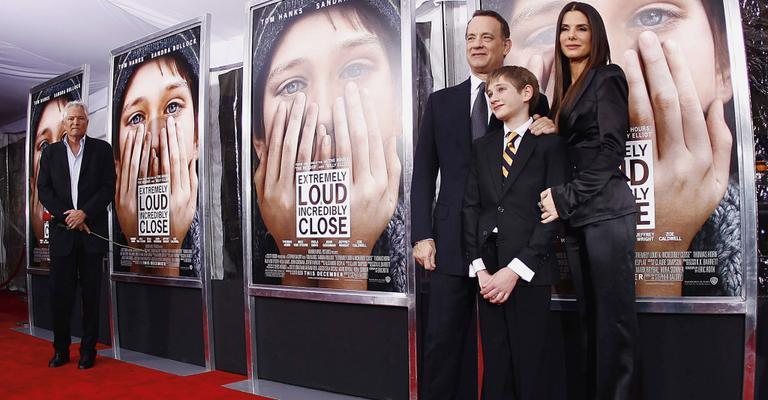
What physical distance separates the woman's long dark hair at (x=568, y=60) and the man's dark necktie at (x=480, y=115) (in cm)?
24

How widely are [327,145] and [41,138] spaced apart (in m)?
3.39

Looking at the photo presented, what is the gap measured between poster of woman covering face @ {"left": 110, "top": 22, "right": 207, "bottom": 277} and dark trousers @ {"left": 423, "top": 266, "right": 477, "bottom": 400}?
1.86m

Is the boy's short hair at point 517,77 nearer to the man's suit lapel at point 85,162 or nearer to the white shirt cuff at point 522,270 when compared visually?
the white shirt cuff at point 522,270

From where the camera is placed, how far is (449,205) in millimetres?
2123

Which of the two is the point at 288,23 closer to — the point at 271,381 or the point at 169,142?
the point at 169,142

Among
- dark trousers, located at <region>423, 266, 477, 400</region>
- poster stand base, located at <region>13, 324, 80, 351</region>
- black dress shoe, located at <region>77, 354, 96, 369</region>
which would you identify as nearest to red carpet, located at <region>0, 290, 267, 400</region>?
black dress shoe, located at <region>77, 354, 96, 369</region>

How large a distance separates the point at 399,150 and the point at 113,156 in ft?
7.48

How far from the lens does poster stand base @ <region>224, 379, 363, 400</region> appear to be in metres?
2.91

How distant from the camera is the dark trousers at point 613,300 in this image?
6.43ft

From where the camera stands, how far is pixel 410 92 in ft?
8.70

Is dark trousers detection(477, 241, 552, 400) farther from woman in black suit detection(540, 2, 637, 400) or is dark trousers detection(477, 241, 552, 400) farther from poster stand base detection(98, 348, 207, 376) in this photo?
poster stand base detection(98, 348, 207, 376)

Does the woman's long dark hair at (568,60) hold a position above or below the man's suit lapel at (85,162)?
above

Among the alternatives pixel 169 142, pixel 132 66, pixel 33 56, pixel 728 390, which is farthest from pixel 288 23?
pixel 33 56

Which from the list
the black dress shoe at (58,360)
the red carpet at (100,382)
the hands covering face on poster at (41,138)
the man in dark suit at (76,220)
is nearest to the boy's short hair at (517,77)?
the red carpet at (100,382)
